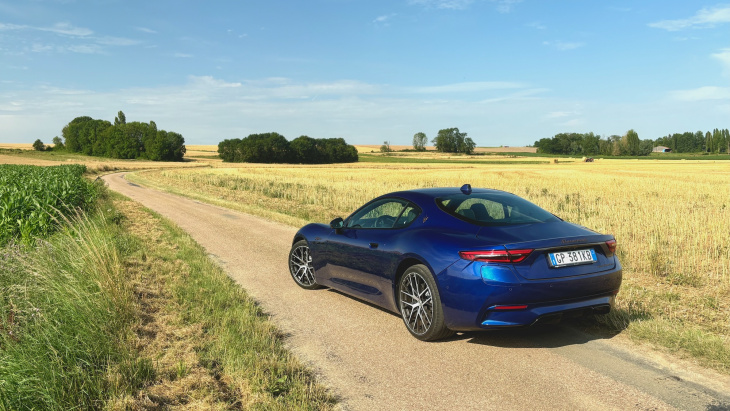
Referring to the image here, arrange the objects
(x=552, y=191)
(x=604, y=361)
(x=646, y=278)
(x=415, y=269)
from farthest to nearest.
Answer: (x=552, y=191) < (x=646, y=278) < (x=415, y=269) < (x=604, y=361)

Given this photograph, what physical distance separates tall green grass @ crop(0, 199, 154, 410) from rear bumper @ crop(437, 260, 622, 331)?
8.38 feet

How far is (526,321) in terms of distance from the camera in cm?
445

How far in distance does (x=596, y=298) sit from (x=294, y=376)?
274 cm

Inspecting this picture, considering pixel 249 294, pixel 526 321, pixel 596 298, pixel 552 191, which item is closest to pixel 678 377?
pixel 596 298

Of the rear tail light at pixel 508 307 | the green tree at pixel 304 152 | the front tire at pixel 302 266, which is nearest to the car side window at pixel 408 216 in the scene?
the rear tail light at pixel 508 307

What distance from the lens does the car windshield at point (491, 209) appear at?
506cm

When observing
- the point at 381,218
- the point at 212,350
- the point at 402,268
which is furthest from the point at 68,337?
the point at 381,218

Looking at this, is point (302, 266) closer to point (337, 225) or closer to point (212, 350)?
point (337, 225)

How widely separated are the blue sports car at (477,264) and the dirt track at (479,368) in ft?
1.08

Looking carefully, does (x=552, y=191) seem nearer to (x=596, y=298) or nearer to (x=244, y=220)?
(x=244, y=220)

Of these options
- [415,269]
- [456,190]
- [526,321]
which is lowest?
[526,321]

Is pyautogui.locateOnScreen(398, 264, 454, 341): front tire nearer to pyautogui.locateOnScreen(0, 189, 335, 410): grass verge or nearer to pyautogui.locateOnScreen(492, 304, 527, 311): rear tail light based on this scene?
pyautogui.locateOnScreen(492, 304, 527, 311): rear tail light

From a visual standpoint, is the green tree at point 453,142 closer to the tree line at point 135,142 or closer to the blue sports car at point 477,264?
the tree line at point 135,142

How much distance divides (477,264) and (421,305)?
825 millimetres
